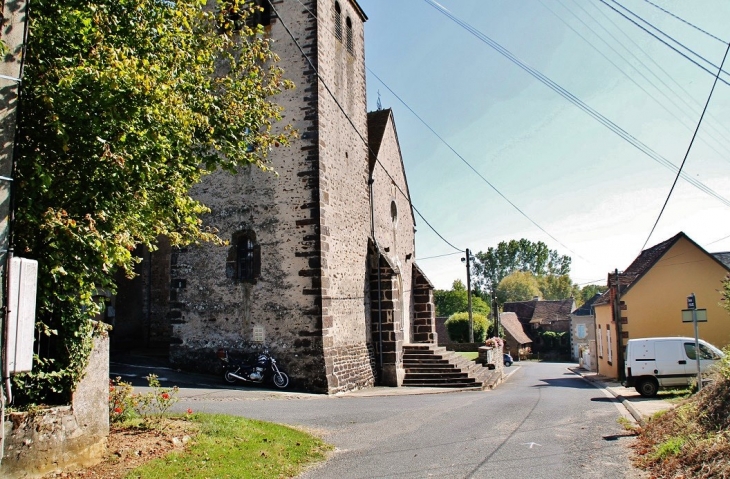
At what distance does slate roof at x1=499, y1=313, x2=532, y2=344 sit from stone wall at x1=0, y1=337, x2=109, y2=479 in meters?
53.7

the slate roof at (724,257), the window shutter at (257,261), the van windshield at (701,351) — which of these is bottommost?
the van windshield at (701,351)

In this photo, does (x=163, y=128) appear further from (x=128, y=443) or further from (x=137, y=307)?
(x=137, y=307)

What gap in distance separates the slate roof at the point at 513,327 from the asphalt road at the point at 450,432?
145 ft

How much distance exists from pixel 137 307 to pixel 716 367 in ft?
58.6

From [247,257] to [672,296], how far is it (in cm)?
1711

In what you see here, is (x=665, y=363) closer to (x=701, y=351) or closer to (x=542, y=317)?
(x=701, y=351)

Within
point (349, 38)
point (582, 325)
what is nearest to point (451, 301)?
point (582, 325)

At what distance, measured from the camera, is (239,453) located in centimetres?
719

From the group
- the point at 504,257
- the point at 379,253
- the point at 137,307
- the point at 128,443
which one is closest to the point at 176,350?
the point at 137,307

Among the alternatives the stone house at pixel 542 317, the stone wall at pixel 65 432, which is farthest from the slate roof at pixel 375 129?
the stone house at pixel 542 317

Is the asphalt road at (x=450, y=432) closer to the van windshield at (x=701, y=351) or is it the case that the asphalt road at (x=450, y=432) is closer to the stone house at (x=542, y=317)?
the van windshield at (x=701, y=351)

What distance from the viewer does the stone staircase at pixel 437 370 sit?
1866cm

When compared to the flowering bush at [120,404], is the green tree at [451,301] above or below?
above

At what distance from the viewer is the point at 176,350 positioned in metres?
16.6
